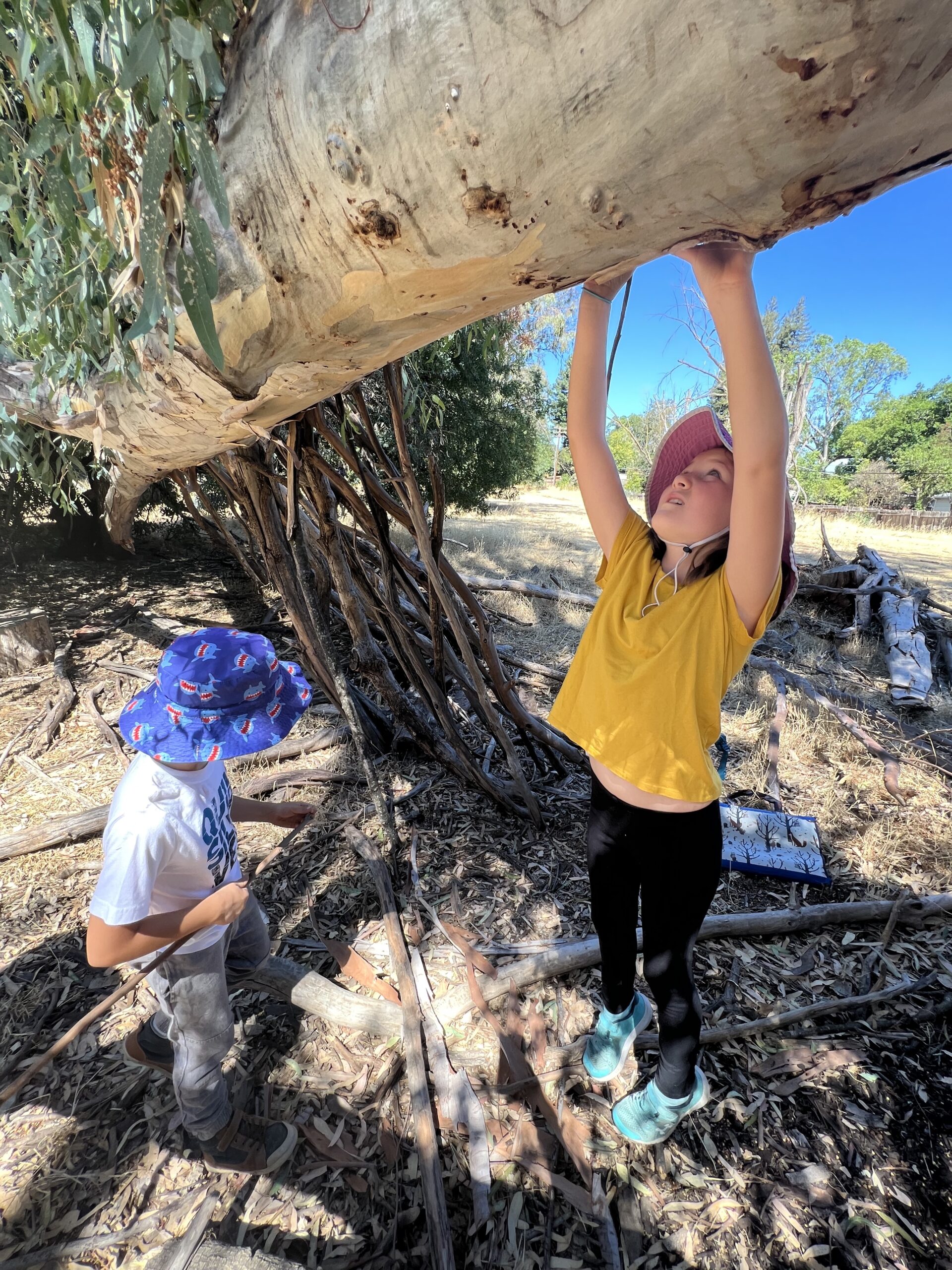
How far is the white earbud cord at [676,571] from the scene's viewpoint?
49.4 inches

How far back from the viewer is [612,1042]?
1.72 m

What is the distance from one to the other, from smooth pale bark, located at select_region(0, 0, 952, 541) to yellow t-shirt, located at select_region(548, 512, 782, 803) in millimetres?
668

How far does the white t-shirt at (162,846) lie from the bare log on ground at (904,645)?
5.25 m

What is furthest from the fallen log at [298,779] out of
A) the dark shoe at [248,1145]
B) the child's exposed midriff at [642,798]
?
the child's exposed midriff at [642,798]

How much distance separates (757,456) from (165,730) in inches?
53.4

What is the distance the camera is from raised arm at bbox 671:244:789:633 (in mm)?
895

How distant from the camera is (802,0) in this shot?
496 millimetres

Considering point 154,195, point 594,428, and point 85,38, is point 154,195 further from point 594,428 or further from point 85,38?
point 594,428

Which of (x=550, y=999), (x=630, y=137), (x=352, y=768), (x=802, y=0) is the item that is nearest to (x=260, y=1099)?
(x=550, y=999)

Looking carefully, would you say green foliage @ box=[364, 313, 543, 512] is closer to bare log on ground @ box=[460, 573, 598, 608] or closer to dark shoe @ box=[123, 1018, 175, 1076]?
bare log on ground @ box=[460, 573, 598, 608]

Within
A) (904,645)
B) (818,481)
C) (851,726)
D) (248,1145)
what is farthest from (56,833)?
(818,481)

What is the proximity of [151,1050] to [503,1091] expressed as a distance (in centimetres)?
106

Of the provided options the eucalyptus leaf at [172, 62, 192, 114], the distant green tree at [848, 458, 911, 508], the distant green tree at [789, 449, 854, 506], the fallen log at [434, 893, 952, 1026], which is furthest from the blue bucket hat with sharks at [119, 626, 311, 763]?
the distant green tree at [789, 449, 854, 506]

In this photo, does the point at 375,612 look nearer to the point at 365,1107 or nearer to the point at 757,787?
the point at 365,1107
